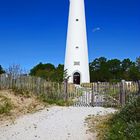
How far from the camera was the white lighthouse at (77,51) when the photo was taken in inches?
1740

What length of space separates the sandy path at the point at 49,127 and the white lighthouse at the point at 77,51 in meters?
27.4

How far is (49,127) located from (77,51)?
3142 cm

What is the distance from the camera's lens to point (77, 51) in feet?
145

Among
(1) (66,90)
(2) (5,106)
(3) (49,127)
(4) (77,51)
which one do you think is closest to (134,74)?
(4) (77,51)

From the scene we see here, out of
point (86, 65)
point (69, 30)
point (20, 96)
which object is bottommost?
point (20, 96)

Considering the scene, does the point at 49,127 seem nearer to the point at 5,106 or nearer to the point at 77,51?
the point at 5,106

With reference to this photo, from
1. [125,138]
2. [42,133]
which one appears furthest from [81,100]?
[125,138]

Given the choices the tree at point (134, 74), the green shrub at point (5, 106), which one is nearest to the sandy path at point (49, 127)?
the green shrub at point (5, 106)

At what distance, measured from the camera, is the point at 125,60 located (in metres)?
82.2

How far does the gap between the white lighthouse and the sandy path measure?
2743 centimetres

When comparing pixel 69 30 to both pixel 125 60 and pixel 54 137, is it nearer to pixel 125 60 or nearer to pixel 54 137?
pixel 54 137

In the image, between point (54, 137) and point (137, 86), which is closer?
point (54, 137)

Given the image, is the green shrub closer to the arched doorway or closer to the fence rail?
the fence rail

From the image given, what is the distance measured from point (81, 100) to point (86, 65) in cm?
2367
